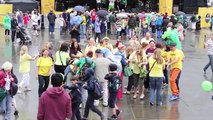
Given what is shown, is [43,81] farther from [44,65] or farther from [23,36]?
[23,36]

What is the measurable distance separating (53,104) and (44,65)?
190 inches

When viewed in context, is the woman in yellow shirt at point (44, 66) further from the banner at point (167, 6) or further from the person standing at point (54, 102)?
the banner at point (167, 6)

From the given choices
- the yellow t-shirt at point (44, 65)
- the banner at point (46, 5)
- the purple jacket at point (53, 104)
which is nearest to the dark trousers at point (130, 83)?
the yellow t-shirt at point (44, 65)

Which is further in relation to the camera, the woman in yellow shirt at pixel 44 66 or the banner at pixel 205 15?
the banner at pixel 205 15

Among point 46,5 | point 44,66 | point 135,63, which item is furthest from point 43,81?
point 46,5

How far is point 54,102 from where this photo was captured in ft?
21.9

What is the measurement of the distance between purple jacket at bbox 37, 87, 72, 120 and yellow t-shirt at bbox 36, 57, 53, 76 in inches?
185

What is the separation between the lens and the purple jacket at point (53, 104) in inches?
262

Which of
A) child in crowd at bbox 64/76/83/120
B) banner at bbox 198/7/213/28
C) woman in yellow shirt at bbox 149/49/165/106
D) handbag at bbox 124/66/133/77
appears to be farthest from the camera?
banner at bbox 198/7/213/28

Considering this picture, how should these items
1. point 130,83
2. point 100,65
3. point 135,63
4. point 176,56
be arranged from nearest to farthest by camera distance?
point 100,65 → point 176,56 → point 135,63 → point 130,83

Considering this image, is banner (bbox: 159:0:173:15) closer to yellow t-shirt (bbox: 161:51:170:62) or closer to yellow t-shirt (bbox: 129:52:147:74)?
yellow t-shirt (bbox: 161:51:170:62)

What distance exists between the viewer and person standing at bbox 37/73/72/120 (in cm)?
665

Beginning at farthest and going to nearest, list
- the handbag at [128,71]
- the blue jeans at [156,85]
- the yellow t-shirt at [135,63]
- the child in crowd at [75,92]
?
the handbag at [128,71], the yellow t-shirt at [135,63], the blue jeans at [156,85], the child in crowd at [75,92]

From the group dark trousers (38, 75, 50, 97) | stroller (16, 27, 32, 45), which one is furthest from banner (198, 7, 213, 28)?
dark trousers (38, 75, 50, 97)
